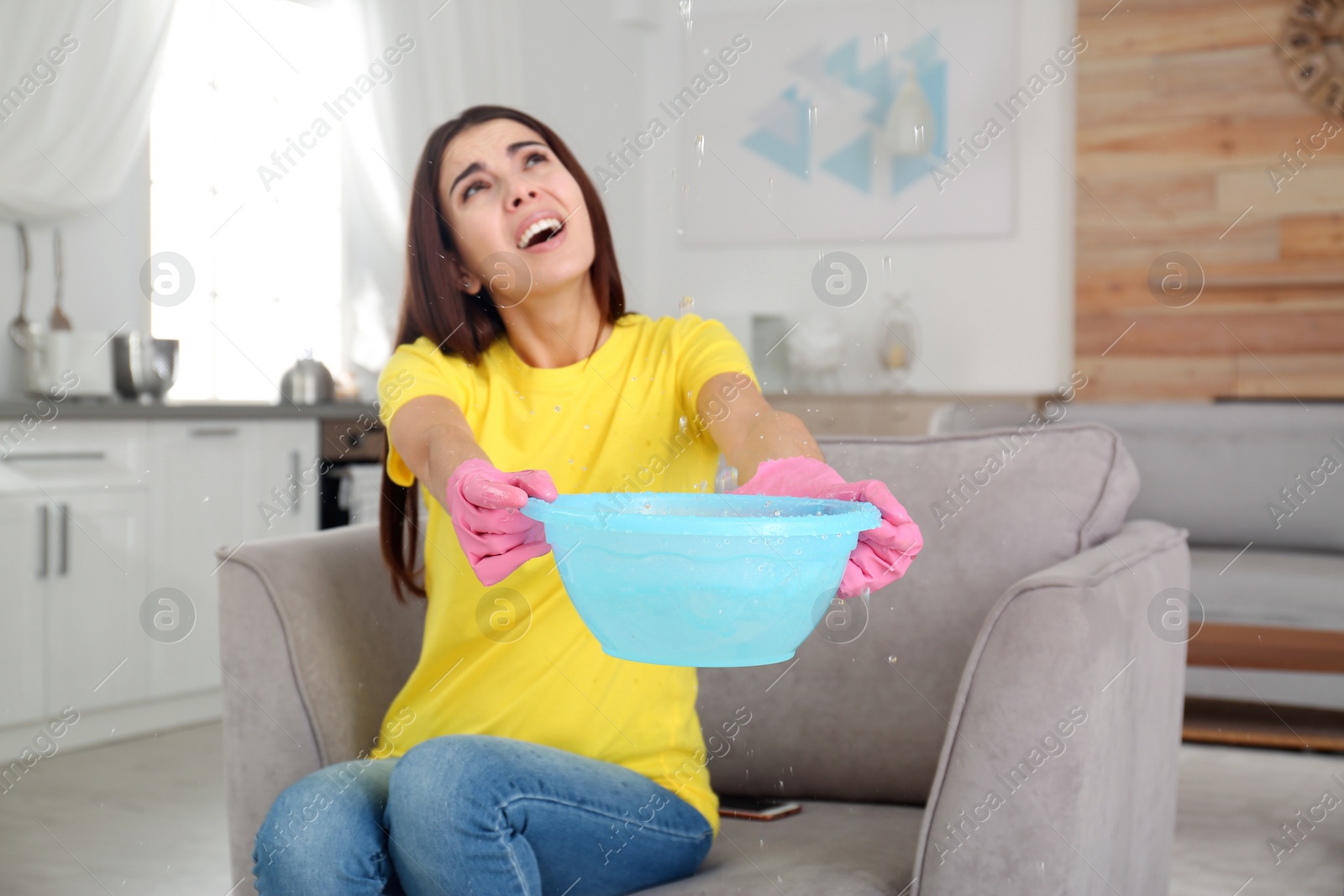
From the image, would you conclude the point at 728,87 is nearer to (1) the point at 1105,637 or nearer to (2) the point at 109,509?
(2) the point at 109,509

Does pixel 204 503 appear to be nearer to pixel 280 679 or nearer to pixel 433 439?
pixel 280 679

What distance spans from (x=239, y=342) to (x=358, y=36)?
1086 millimetres

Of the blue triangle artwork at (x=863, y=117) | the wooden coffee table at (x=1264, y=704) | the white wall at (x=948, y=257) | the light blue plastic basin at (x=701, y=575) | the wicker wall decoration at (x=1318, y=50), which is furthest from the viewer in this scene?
the blue triangle artwork at (x=863, y=117)

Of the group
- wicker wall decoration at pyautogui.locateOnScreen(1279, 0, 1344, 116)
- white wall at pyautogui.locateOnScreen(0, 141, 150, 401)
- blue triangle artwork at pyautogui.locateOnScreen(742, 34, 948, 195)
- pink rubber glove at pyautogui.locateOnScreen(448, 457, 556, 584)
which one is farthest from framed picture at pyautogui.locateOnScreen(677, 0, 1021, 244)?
pink rubber glove at pyautogui.locateOnScreen(448, 457, 556, 584)

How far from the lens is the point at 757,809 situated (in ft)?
3.83

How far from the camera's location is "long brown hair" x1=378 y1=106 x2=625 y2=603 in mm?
1068

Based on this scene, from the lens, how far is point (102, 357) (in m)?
3.07

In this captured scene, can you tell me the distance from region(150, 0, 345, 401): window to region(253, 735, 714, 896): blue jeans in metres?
3.07

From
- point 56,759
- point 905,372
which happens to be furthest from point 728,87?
point 56,759

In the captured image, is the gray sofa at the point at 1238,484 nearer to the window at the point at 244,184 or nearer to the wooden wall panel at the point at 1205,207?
the wooden wall panel at the point at 1205,207

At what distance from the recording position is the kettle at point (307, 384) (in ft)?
11.4

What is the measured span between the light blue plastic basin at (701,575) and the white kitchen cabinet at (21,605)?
2.34 meters

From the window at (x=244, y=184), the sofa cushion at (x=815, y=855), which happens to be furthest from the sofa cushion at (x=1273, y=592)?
the window at (x=244, y=184)

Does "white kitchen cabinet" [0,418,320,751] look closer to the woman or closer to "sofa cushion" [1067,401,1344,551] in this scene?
the woman
